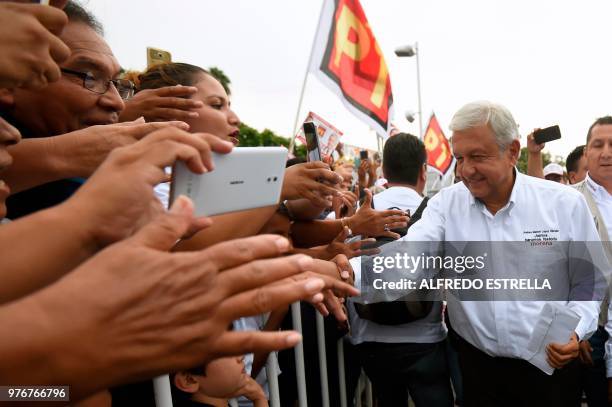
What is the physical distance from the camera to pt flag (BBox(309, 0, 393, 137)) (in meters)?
4.47

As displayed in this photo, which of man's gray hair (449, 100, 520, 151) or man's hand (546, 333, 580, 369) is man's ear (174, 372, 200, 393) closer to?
man's hand (546, 333, 580, 369)

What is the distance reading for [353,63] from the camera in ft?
16.0

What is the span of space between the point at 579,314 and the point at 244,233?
172 centimetres

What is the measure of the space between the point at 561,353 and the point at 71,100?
2.22m

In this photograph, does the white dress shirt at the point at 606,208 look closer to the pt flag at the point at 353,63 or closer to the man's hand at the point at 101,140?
the pt flag at the point at 353,63

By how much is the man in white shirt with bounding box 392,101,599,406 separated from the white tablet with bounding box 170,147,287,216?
1.45m

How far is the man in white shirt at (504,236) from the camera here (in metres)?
2.12

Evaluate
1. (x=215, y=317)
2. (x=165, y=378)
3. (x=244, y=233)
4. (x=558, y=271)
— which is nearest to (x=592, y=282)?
(x=558, y=271)

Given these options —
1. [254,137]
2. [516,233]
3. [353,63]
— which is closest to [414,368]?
[516,233]

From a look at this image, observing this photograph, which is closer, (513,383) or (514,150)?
(513,383)

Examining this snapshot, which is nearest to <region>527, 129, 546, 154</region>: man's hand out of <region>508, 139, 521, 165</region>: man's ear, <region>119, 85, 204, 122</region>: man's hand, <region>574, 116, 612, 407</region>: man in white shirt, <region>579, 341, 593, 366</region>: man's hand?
<region>574, 116, 612, 407</region>: man in white shirt

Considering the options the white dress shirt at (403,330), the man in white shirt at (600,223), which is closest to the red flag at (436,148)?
the man in white shirt at (600,223)

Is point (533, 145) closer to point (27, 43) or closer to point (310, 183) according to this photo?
point (310, 183)

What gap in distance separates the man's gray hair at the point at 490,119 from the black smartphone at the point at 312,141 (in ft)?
2.82
